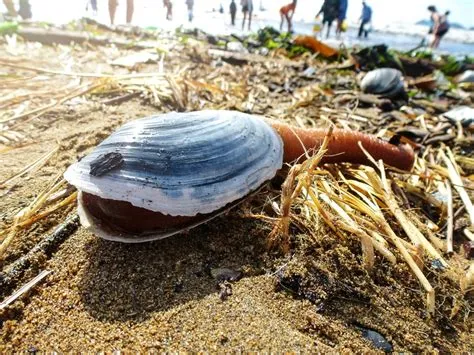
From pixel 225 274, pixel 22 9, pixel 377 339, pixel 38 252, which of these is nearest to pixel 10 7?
pixel 22 9

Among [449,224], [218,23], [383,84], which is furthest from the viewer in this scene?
[218,23]

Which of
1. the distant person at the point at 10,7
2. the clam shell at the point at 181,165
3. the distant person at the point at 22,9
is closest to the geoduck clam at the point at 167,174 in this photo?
the clam shell at the point at 181,165

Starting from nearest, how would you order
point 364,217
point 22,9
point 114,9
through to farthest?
1. point 364,217
2. point 22,9
3. point 114,9

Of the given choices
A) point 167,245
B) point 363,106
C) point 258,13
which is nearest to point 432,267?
point 167,245

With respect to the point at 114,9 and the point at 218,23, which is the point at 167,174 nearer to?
the point at 114,9

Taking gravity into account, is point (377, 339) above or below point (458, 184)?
below

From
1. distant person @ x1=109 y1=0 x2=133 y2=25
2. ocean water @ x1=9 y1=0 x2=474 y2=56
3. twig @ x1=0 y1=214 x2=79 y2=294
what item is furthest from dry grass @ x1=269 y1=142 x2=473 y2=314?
distant person @ x1=109 y1=0 x2=133 y2=25

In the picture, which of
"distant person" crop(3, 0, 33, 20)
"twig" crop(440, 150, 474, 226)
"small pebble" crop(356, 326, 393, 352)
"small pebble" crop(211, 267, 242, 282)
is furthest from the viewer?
"distant person" crop(3, 0, 33, 20)

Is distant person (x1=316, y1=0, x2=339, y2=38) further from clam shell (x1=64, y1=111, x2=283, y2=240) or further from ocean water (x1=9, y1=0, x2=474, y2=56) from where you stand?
clam shell (x1=64, y1=111, x2=283, y2=240)
